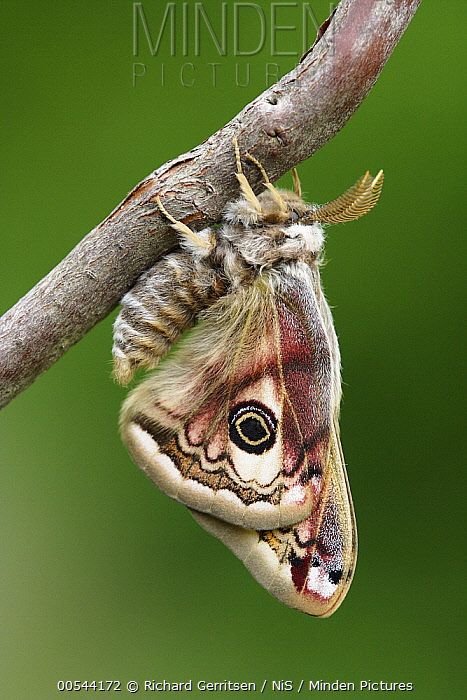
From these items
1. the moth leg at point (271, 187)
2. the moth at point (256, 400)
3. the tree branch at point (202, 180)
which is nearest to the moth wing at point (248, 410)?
the moth at point (256, 400)

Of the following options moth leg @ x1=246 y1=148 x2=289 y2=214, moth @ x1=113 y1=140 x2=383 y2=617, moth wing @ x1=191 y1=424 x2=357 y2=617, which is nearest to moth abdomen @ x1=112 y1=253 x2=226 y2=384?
moth @ x1=113 y1=140 x2=383 y2=617

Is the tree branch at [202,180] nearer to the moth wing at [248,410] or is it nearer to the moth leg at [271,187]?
the moth leg at [271,187]

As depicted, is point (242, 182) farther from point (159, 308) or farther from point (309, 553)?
point (309, 553)

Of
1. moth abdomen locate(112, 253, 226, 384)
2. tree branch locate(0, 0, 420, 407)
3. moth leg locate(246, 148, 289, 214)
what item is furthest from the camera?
moth abdomen locate(112, 253, 226, 384)

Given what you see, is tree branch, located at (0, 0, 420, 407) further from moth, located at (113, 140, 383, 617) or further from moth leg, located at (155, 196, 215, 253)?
moth, located at (113, 140, 383, 617)

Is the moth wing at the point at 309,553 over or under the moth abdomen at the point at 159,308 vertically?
under

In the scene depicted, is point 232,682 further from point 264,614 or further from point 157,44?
point 157,44
